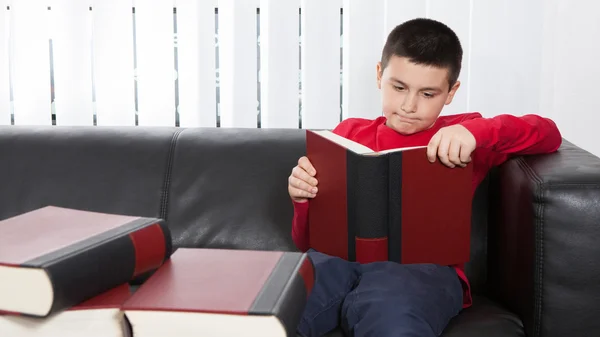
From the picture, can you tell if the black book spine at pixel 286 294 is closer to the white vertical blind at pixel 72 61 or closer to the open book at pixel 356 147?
the open book at pixel 356 147

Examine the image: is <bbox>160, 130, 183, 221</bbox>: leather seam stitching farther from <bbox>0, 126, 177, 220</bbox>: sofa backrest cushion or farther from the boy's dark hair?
the boy's dark hair

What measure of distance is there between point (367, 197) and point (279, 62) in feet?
4.12

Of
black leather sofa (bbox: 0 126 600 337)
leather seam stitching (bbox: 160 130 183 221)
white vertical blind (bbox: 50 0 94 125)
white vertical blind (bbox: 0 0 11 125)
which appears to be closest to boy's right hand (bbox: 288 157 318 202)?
black leather sofa (bbox: 0 126 600 337)

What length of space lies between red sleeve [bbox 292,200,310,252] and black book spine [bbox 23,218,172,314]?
0.54 m

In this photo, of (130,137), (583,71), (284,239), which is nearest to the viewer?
(284,239)

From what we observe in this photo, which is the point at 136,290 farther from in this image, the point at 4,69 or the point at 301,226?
the point at 4,69

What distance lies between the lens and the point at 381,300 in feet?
3.77

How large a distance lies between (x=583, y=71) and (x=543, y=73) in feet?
0.49

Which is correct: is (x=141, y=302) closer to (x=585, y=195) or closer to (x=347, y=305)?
Answer: (x=347, y=305)

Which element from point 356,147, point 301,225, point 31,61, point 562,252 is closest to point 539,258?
point 562,252

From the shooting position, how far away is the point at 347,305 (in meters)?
1.20

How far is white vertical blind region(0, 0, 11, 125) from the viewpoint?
2.27 m

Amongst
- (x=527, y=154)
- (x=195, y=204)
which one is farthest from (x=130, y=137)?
(x=527, y=154)

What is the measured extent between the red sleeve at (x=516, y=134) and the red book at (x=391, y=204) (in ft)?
0.50
